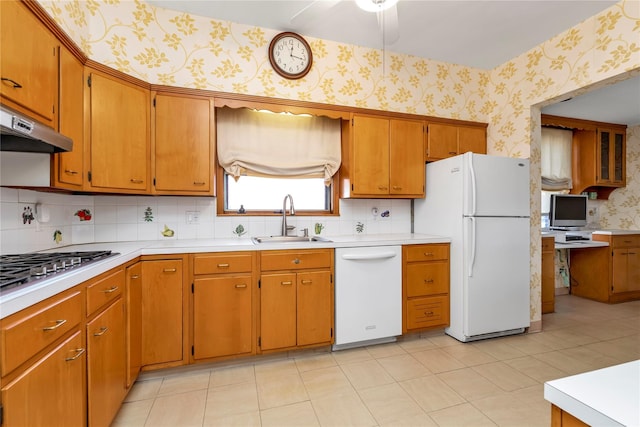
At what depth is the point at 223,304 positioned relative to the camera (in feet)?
6.92

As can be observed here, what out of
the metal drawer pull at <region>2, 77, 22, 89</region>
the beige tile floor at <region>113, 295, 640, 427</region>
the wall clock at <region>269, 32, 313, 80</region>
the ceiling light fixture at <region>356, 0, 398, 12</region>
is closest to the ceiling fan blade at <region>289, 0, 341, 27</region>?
the ceiling light fixture at <region>356, 0, 398, 12</region>

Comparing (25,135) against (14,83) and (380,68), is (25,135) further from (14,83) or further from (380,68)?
(380,68)

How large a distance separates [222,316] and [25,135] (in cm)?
148

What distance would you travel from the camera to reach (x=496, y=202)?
2635mm

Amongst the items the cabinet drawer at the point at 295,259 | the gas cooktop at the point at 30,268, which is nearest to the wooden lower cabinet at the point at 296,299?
the cabinet drawer at the point at 295,259

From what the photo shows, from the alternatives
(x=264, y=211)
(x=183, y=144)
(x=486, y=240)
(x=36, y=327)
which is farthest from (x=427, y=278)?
(x=36, y=327)

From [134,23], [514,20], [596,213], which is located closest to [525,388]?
[514,20]

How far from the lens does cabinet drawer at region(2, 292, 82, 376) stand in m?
0.82

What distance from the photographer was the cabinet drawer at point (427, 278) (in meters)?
2.61

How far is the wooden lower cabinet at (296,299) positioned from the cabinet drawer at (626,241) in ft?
12.9

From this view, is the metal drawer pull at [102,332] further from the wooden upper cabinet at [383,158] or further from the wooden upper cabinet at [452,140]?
the wooden upper cabinet at [452,140]

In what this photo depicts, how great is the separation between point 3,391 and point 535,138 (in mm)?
3794

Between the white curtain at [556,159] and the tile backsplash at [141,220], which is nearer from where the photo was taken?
the tile backsplash at [141,220]

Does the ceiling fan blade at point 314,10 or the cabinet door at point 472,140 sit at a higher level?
the ceiling fan blade at point 314,10
